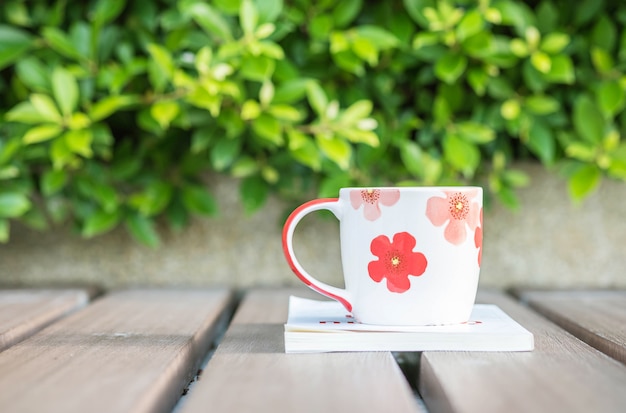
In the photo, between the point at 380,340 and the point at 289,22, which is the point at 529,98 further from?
the point at 380,340

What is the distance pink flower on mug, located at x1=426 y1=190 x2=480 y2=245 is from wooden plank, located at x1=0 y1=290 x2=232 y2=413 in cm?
28

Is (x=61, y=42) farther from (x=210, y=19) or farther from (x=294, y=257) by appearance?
(x=294, y=257)

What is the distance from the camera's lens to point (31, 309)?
102cm

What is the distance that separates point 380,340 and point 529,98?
0.82 meters

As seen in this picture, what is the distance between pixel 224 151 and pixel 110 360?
0.69 meters

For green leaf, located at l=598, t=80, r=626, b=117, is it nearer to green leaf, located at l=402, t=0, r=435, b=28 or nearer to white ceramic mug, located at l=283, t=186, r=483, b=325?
green leaf, located at l=402, t=0, r=435, b=28

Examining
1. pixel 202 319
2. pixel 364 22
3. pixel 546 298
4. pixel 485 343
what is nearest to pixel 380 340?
pixel 485 343

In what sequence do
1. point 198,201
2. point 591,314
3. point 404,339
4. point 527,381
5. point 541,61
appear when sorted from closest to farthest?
point 527,381
point 404,339
point 591,314
point 541,61
point 198,201

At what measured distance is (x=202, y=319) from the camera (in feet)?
3.05

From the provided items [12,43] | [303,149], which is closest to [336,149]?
[303,149]

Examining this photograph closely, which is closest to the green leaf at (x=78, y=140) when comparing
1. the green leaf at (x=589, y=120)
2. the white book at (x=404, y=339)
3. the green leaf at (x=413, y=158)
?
the green leaf at (x=413, y=158)

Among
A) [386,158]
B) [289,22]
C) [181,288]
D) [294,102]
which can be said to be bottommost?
[181,288]

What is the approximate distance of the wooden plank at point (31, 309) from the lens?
844 mm

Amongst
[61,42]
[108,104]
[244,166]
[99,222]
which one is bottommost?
[99,222]
